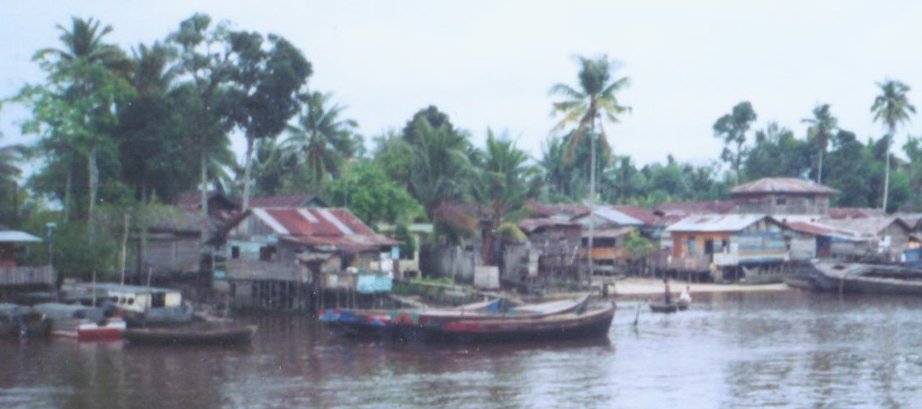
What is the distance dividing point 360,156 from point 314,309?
28.7 meters

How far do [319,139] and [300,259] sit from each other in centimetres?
1549

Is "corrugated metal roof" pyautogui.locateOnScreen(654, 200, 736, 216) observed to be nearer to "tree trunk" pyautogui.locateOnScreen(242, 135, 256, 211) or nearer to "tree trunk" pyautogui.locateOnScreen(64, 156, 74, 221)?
"tree trunk" pyautogui.locateOnScreen(242, 135, 256, 211)

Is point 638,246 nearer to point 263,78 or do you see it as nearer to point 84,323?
point 263,78

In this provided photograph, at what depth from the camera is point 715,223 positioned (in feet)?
202

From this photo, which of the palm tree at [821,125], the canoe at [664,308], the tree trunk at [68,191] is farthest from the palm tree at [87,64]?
the palm tree at [821,125]

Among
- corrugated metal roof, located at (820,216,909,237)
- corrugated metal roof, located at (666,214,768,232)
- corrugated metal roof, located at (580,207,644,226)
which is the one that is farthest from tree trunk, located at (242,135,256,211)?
corrugated metal roof, located at (820,216,909,237)

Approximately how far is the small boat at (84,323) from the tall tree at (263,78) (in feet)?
52.7

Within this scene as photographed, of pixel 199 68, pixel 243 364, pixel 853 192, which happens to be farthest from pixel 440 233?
pixel 853 192

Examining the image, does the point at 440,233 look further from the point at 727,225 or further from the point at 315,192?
the point at 727,225

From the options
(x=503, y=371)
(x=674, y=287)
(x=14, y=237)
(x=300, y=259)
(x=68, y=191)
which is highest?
(x=68, y=191)

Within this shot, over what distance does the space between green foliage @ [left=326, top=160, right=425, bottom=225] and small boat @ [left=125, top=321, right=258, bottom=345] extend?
61.1 ft

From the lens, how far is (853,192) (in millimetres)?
80625

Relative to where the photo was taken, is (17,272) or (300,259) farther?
(300,259)

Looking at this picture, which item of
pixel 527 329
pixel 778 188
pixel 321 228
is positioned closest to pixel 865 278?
pixel 778 188
